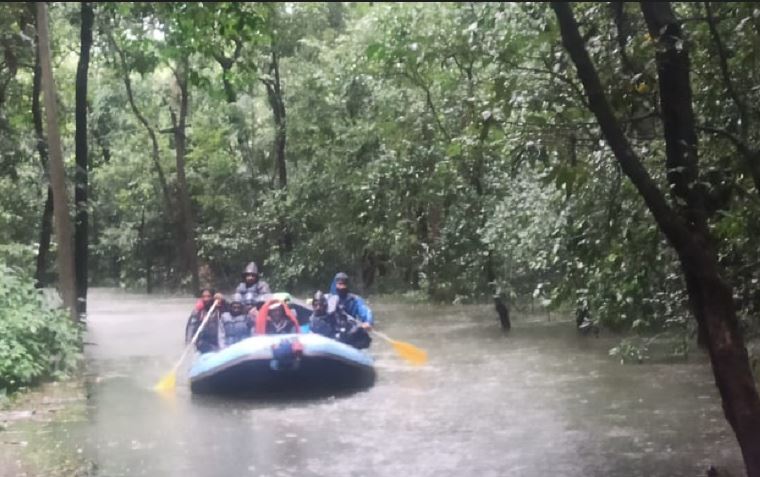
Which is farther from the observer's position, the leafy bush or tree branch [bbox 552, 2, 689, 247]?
the leafy bush

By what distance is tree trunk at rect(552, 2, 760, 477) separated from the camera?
4531 millimetres

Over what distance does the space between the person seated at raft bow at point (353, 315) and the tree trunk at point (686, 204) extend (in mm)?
8717

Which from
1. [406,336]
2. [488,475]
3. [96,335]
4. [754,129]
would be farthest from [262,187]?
[754,129]

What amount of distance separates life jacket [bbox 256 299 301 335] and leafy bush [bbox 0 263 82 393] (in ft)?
7.91

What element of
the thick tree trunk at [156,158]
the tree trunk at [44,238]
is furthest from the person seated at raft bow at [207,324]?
the thick tree trunk at [156,158]

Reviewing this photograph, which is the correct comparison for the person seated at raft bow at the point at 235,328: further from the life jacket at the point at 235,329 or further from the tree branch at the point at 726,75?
the tree branch at the point at 726,75

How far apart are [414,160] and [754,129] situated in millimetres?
12400

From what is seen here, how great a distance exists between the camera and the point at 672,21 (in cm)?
475

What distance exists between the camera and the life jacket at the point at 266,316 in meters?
12.3

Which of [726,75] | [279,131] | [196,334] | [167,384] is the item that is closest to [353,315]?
[196,334]

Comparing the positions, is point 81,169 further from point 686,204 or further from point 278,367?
point 686,204

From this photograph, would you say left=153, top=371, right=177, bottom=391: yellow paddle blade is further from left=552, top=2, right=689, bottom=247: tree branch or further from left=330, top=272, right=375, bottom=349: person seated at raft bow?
left=552, top=2, right=689, bottom=247: tree branch

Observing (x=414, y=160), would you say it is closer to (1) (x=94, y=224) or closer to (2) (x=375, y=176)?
(2) (x=375, y=176)

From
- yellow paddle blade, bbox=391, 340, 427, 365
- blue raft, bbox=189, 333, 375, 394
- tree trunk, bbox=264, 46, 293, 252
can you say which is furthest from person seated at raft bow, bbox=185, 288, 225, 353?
tree trunk, bbox=264, 46, 293, 252
